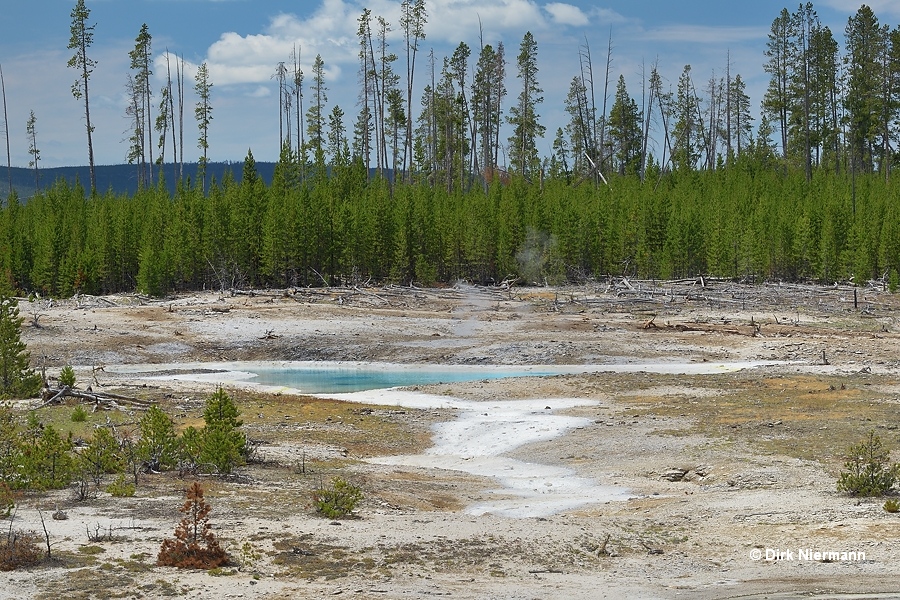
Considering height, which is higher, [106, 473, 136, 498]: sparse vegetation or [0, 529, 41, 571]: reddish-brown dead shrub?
[0, 529, 41, 571]: reddish-brown dead shrub

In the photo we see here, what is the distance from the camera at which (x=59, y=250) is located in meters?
58.2

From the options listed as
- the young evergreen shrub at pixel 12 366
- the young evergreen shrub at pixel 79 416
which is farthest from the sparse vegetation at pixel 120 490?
the young evergreen shrub at pixel 12 366

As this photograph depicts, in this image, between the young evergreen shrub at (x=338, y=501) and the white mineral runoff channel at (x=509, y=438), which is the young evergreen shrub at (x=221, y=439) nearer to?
the young evergreen shrub at (x=338, y=501)

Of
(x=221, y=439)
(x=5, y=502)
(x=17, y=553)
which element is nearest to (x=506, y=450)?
(x=221, y=439)

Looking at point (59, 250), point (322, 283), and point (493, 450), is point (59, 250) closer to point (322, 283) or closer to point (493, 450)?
point (322, 283)

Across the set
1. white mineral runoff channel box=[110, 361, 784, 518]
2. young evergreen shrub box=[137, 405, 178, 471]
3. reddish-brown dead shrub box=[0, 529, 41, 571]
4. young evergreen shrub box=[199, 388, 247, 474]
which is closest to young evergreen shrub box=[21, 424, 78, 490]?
young evergreen shrub box=[137, 405, 178, 471]

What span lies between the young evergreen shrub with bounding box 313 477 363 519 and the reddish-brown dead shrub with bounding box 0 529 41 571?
4115 millimetres

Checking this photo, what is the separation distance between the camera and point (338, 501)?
49.3 ft

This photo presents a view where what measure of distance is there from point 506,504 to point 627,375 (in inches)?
628

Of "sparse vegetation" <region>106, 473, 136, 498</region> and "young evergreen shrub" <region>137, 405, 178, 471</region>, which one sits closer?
"sparse vegetation" <region>106, 473, 136, 498</region>

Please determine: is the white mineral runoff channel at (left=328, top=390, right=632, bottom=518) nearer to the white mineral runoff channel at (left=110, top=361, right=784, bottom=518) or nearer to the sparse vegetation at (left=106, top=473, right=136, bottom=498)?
the white mineral runoff channel at (left=110, top=361, right=784, bottom=518)

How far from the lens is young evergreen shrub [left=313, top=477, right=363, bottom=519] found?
14781 mm

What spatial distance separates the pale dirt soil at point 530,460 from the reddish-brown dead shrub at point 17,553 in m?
0.20

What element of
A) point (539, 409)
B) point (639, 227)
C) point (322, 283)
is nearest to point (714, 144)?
point (639, 227)
